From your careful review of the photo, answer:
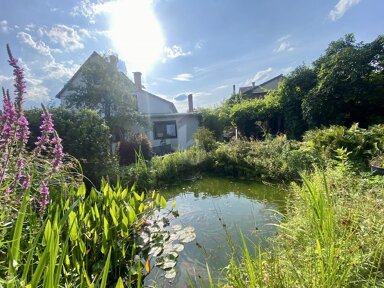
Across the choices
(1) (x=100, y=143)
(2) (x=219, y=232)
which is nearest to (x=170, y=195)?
(1) (x=100, y=143)

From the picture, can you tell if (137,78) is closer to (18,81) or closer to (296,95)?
(296,95)

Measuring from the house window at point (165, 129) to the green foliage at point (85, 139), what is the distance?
440 inches

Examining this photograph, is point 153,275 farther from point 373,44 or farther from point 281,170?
point 373,44

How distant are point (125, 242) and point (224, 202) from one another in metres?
3.97

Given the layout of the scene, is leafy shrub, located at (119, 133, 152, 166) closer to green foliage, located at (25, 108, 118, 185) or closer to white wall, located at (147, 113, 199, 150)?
green foliage, located at (25, 108, 118, 185)

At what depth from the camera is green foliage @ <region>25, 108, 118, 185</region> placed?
254 inches

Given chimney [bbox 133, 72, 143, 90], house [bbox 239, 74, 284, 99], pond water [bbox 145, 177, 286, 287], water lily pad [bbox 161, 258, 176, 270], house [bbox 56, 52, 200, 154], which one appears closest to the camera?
water lily pad [bbox 161, 258, 176, 270]

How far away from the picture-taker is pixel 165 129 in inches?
731

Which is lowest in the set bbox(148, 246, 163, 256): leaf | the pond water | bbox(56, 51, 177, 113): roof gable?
the pond water

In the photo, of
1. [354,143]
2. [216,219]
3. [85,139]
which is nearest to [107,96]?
[85,139]

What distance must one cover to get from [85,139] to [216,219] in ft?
13.2

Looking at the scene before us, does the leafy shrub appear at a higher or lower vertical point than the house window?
lower

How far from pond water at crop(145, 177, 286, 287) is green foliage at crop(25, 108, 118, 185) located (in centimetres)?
187

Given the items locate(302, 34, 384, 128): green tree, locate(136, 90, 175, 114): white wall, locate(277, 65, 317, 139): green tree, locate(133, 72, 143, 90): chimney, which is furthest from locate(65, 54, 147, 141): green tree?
locate(302, 34, 384, 128): green tree
